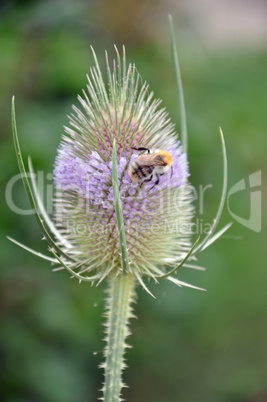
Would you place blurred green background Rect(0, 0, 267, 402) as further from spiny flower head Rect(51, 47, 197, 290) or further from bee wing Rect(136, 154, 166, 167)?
bee wing Rect(136, 154, 166, 167)

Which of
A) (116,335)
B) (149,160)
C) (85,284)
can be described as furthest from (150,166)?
(85,284)

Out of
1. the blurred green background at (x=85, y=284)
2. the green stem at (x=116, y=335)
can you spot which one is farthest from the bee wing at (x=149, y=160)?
the blurred green background at (x=85, y=284)

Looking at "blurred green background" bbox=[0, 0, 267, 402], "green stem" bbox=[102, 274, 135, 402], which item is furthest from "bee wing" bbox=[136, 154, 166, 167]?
"blurred green background" bbox=[0, 0, 267, 402]

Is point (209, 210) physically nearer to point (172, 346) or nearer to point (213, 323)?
point (172, 346)

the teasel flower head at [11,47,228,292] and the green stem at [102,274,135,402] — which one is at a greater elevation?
the teasel flower head at [11,47,228,292]

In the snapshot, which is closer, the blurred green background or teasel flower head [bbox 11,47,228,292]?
teasel flower head [bbox 11,47,228,292]

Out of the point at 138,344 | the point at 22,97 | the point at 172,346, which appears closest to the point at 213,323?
the point at 172,346

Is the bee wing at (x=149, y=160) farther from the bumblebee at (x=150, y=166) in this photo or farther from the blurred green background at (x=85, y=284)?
the blurred green background at (x=85, y=284)

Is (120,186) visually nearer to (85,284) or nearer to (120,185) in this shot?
(120,185)
